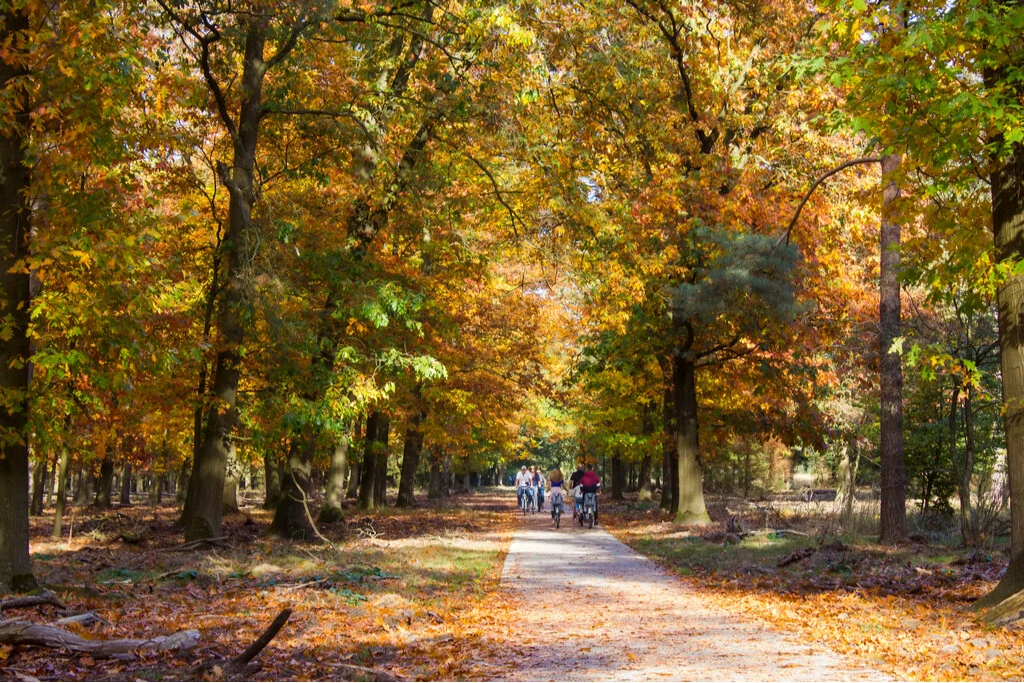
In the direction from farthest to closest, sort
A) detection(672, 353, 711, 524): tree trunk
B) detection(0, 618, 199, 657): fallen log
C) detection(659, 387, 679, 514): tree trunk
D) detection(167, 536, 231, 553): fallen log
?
1. detection(659, 387, 679, 514): tree trunk
2. detection(672, 353, 711, 524): tree trunk
3. detection(167, 536, 231, 553): fallen log
4. detection(0, 618, 199, 657): fallen log

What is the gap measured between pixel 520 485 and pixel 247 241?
79.9 ft

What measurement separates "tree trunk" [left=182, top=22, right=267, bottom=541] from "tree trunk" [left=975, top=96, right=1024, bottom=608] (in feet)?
37.8

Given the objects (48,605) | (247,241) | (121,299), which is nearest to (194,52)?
(247,241)

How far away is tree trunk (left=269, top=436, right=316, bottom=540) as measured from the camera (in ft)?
61.7

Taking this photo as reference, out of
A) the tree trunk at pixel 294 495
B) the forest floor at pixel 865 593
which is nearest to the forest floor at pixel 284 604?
the tree trunk at pixel 294 495

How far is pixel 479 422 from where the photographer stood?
34969mm

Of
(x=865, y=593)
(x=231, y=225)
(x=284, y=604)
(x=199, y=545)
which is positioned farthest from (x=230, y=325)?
(x=865, y=593)

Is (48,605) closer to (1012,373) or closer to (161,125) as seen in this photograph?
(161,125)

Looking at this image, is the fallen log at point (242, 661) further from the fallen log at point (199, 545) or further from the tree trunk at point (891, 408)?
the tree trunk at point (891, 408)

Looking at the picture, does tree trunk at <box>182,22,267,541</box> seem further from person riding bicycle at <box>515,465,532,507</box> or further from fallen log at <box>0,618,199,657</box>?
person riding bicycle at <box>515,465,532,507</box>

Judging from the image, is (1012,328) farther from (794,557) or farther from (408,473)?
(408,473)

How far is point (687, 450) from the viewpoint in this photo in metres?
24.1

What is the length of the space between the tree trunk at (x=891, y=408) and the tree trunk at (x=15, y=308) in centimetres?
1378

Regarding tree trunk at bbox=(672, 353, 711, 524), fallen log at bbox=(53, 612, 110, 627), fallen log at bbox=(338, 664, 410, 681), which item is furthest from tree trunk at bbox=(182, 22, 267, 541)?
tree trunk at bbox=(672, 353, 711, 524)
